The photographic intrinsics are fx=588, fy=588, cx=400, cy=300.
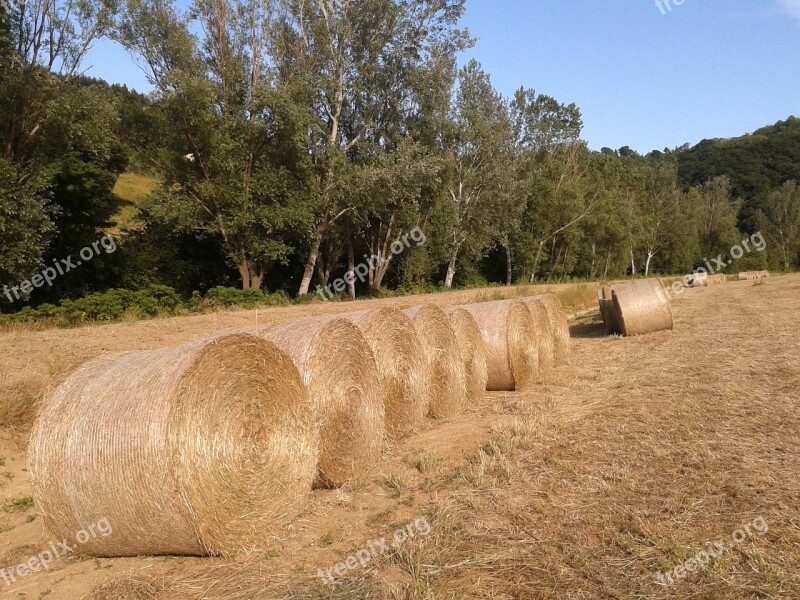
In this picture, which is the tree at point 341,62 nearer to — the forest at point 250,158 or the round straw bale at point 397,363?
the forest at point 250,158

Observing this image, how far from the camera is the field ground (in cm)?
387

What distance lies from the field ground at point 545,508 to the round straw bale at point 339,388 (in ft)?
1.04

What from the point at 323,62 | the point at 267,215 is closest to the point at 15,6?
the point at 267,215

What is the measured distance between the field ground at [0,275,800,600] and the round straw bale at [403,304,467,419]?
1.12 ft

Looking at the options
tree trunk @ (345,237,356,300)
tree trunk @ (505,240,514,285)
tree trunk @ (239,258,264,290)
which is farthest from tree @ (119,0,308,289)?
tree trunk @ (505,240,514,285)

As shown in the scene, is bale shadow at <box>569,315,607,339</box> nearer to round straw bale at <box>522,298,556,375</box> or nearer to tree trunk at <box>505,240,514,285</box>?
round straw bale at <box>522,298,556,375</box>

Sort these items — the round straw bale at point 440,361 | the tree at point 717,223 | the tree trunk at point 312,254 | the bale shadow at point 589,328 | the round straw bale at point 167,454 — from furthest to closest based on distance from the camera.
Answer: the tree at point 717,223 → the tree trunk at point 312,254 → the bale shadow at point 589,328 → the round straw bale at point 440,361 → the round straw bale at point 167,454

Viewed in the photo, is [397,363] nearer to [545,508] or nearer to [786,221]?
[545,508]

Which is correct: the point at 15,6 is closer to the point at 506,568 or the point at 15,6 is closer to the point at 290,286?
the point at 290,286

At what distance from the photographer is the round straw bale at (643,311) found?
50.5 ft

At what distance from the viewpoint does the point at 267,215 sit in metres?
24.9

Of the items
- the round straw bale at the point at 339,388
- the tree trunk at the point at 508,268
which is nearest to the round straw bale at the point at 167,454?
the round straw bale at the point at 339,388

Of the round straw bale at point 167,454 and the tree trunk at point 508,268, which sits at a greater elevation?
the tree trunk at point 508,268

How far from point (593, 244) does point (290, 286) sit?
3779 cm
